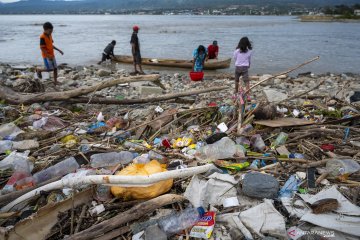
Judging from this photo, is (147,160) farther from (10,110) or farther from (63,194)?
(10,110)

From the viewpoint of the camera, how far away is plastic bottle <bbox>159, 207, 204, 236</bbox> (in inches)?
103

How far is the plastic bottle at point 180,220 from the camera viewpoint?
2.61 meters

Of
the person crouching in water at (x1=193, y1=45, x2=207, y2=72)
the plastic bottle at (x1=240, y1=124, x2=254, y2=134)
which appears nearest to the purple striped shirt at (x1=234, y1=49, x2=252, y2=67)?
the plastic bottle at (x1=240, y1=124, x2=254, y2=134)

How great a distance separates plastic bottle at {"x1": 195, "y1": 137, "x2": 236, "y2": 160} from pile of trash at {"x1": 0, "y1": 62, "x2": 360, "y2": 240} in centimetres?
1

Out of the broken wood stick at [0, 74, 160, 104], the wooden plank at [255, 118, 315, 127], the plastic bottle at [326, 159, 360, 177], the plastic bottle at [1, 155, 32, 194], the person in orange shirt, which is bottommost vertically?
the plastic bottle at [326, 159, 360, 177]

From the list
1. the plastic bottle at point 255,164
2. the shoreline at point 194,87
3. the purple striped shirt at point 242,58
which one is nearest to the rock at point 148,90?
the shoreline at point 194,87

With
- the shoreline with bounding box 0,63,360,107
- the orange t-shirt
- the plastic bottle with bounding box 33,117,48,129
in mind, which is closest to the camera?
the plastic bottle with bounding box 33,117,48,129

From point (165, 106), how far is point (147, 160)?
7.93ft

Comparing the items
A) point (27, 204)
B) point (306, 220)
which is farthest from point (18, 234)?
point (306, 220)

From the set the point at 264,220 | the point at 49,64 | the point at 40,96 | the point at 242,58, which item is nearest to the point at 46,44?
the point at 49,64

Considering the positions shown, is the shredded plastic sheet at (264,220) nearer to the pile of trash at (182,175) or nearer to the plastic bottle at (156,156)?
the pile of trash at (182,175)

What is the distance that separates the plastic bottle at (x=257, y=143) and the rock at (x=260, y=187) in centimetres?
100

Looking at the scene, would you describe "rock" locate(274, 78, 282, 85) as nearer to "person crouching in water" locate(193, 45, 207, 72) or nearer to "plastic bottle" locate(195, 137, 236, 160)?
"person crouching in water" locate(193, 45, 207, 72)

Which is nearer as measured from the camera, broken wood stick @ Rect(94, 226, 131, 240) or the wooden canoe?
broken wood stick @ Rect(94, 226, 131, 240)
